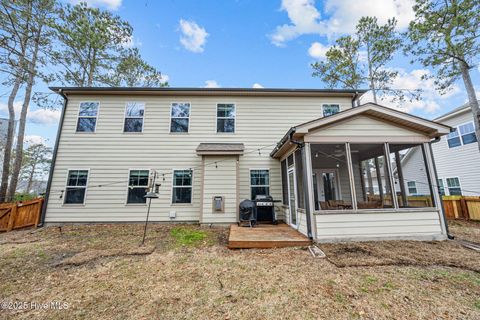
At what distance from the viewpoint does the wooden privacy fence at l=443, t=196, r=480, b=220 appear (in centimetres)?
762

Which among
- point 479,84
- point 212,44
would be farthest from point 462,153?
point 212,44

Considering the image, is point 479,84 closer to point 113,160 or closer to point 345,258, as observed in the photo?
point 345,258

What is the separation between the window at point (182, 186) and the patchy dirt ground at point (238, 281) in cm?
255

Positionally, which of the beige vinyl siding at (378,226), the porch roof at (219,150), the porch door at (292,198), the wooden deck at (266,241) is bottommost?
the wooden deck at (266,241)

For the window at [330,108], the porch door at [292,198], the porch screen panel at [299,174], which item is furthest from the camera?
the window at [330,108]

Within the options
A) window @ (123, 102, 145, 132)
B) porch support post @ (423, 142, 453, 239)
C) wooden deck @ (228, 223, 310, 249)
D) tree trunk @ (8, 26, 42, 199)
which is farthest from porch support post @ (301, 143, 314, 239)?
tree trunk @ (8, 26, 42, 199)

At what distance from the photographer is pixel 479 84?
8.09 meters

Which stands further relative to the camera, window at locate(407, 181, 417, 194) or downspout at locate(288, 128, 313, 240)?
window at locate(407, 181, 417, 194)

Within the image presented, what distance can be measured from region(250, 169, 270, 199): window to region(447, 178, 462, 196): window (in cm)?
1187

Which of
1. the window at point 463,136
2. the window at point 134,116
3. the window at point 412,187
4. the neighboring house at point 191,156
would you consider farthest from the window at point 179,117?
the window at point 412,187

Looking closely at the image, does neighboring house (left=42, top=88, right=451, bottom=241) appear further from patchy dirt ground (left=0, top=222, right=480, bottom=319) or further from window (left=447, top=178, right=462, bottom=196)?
window (left=447, top=178, right=462, bottom=196)

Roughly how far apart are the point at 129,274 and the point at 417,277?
16.0ft

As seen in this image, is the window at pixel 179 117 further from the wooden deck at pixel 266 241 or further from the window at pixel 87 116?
the wooden deck at pixel 266 241

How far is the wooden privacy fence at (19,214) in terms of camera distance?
6668mm
